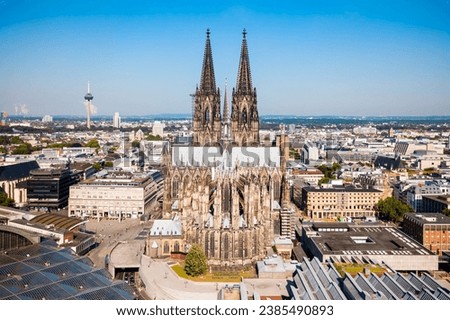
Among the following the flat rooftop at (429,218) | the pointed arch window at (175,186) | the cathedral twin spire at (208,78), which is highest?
the cathedral twin spire at (208,78)

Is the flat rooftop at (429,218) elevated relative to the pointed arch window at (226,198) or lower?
lower

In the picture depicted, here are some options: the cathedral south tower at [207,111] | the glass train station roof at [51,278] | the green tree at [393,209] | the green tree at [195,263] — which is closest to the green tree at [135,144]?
the cathedral south tower at [207,111]

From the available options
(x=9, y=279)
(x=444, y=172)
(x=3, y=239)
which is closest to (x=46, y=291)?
(x=9, y=279)

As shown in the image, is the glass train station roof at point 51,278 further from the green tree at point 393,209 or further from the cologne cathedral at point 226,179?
the green tree at point 393,209

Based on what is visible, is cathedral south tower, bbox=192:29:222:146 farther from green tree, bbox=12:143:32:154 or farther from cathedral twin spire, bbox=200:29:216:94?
green tree, bbox=12:143:32:154

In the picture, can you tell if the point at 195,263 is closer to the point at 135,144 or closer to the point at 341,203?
the point at 341,203

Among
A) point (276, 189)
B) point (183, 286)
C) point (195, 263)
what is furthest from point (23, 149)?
point (183, 286)
